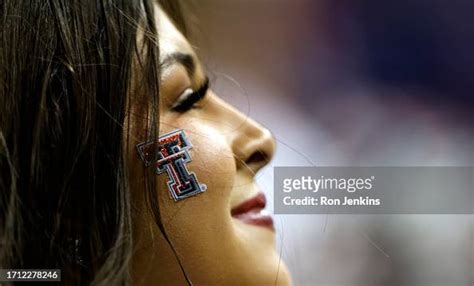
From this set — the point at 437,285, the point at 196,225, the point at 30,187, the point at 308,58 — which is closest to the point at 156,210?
the point at 196,225

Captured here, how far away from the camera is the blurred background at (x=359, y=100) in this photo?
1.04m

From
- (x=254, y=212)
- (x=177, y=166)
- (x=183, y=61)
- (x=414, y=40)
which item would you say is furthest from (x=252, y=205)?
(x=414, y=40)

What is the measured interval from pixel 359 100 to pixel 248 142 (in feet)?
0.73

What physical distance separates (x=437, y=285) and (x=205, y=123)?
0.51 m

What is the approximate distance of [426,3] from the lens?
1072 mm

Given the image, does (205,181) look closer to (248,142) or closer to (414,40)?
(248,142)

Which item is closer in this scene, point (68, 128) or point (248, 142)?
point (68, 128)

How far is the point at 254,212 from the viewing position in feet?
3.33

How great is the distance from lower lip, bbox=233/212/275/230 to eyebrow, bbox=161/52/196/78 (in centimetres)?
26

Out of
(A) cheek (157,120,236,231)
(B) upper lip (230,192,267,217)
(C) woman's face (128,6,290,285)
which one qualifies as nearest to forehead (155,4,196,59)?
(C) woman's face (128,6,290,285)

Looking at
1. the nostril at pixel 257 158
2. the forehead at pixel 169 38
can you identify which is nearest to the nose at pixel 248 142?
the nostril at pixel 257 158

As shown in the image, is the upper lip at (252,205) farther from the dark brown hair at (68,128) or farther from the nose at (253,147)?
the dark brown hair at (68,128)

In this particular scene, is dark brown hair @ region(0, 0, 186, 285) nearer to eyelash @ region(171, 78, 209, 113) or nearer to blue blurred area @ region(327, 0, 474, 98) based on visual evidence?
eyelash @ region(171, 78, 209, 113)

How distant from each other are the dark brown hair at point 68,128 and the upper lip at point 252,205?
0.19m
